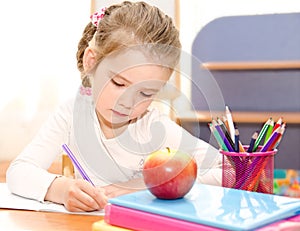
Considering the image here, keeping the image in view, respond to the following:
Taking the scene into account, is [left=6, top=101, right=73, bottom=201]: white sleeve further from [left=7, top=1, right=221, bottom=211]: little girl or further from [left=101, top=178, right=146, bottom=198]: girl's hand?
[left=101, top=178, right=146, bottom=198]: girl's hand

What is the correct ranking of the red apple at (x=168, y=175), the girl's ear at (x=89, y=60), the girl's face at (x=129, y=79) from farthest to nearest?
the girl's ear at (x=89, y=60), the girl's face at (x=129, y=79), the red apple at (x=168, y=175)

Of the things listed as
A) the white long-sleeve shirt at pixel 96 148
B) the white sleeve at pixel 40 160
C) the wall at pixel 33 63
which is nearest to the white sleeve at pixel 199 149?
the white long-sleeve shirt at pixel 96 148

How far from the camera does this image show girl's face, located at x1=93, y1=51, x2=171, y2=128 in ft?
2.60

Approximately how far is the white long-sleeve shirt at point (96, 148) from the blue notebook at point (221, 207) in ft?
0.52

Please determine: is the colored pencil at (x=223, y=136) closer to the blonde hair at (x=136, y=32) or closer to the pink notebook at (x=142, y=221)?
the blonde hair at (x=136, y=32)

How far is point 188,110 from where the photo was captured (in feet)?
2.54

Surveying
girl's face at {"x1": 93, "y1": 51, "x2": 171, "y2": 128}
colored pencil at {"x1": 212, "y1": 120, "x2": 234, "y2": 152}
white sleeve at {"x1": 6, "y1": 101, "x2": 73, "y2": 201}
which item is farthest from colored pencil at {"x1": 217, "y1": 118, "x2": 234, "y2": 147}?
white sleeve at {"x1": 6, "y1": 101, "x2": 73, "y2": 201}


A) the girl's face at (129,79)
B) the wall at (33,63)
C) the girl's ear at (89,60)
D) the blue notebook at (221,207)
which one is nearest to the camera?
the blue notebook at (221,207)

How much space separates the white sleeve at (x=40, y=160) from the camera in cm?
94

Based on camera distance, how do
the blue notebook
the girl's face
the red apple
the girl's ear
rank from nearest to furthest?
1. the blue notebook
2. the red apple
3. the girl's face
4. the girl's ear

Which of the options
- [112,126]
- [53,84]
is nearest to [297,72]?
[53,84]

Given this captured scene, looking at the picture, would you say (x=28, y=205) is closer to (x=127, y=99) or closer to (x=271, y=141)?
(x=127, y=99)

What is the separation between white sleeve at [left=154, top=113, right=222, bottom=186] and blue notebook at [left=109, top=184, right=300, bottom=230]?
0.12 meters

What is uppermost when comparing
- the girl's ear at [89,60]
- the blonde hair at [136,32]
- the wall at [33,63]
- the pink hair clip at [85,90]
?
the blonde hair at [136,32]
